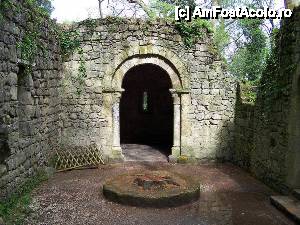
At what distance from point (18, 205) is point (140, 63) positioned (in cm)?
518

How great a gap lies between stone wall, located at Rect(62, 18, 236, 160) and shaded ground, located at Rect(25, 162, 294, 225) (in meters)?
1.77

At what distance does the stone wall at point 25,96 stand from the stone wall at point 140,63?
69 cm

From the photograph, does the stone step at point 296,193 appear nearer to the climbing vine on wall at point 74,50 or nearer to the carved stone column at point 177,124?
the carved stone column at point 177,124

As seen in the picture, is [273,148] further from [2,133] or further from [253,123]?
[2,133]

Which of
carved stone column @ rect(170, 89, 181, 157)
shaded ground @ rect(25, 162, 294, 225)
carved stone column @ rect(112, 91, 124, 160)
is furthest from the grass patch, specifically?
carved stone column @ rect(170, 89, 181, 157)

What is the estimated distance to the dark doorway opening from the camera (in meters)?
14.3

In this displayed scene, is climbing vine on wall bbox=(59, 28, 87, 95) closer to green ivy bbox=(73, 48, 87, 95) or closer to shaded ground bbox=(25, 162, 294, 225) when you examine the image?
green ivy bbox=(73, 48, 87, 95)

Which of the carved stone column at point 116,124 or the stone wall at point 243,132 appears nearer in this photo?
the stone wall at point 243,132

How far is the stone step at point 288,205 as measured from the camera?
5238mm

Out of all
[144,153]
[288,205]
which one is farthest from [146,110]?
[288,205]

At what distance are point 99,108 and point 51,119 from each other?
4.84 feet

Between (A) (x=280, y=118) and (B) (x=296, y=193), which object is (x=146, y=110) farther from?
(B) (x=296, y=193)

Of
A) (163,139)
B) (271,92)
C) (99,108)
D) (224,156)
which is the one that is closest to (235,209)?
(271,92)

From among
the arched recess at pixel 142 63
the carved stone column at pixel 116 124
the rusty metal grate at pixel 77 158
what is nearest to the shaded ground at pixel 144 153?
the carved stone column at pixel 116 124
